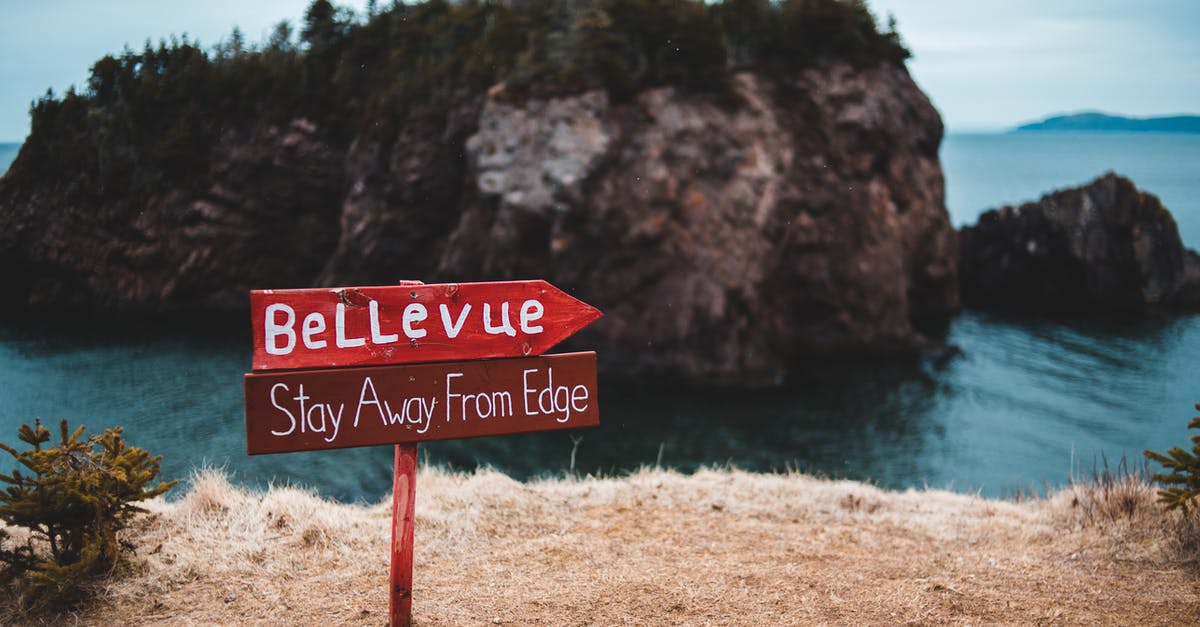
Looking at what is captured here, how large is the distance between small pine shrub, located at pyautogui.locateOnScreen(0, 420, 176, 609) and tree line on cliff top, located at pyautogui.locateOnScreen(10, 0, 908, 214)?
19596 mm

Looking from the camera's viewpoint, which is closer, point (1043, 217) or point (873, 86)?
point (873, 86)

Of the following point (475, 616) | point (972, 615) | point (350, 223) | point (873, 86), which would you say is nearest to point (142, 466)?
point (475, 616)

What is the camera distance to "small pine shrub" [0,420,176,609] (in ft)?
16.4

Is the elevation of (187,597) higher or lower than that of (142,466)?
lower

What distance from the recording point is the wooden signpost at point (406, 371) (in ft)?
13.4

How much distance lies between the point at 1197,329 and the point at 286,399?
39.6 meters

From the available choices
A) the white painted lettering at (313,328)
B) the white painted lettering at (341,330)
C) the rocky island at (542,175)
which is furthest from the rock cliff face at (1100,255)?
the white painted lettering at (313,328)

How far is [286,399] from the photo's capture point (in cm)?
409

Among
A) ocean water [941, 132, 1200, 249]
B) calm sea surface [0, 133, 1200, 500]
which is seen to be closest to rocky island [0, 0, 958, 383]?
calm sea surface [0, 133, 1200, 500]

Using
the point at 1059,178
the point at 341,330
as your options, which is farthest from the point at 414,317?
the point at 1059,178

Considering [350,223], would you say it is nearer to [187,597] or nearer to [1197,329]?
[187,597]

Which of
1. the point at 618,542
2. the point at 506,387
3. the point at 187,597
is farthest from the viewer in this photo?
the point at 618,542

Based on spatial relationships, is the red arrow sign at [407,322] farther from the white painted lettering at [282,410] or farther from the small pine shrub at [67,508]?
the small pine shrub at [67,508]

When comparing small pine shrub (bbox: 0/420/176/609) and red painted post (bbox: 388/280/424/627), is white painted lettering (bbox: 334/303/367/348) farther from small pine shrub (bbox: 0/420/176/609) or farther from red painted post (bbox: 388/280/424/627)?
small pine shrub (bbox: 0/420/176/609)
